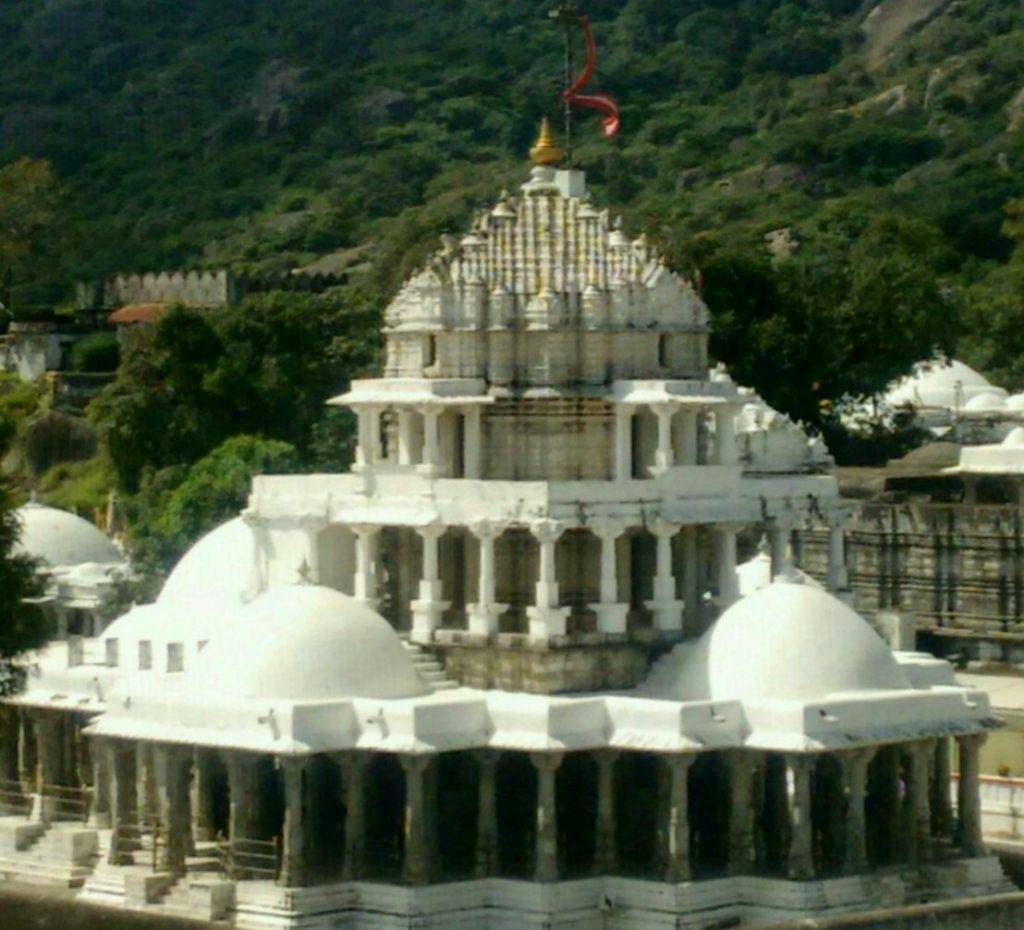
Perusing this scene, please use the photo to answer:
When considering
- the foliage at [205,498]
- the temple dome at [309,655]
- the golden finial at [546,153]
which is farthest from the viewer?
the foliage at [205,498]

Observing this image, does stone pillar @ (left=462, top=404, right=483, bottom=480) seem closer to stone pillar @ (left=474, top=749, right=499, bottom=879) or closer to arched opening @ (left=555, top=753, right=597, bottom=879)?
arched opening @ (left=555, top=753, right=597, bottom=879)

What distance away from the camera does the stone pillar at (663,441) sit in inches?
2213

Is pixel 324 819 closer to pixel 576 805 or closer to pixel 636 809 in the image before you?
pixel 576 805

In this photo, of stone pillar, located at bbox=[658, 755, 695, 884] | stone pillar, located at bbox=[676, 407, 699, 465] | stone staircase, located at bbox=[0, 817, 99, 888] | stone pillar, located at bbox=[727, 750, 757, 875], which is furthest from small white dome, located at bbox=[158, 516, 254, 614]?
stone pillar, located at bbox=[727, 750, 757, 875]

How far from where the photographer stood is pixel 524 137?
177750 millimetres

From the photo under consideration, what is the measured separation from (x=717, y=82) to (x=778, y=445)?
410 feet

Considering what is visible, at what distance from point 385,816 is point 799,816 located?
18.3 ft

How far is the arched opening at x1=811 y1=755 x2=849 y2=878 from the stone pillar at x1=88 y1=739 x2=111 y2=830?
9.06 m

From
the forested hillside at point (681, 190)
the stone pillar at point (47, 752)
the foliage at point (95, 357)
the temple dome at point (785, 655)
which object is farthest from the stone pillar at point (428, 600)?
the foliage at point (95, 357)

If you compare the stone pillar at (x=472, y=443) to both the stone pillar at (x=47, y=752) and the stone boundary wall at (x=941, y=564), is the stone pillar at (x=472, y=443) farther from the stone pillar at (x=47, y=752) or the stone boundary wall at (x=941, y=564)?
the stone boundary wall at (x=941, y=564)

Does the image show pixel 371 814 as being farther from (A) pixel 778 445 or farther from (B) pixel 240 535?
(A) pixel 778 445

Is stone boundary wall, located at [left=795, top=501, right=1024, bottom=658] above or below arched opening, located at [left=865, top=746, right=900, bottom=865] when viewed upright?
above

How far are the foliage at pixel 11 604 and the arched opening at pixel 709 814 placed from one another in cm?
877

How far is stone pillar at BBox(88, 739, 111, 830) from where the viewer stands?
5641 centimetres
